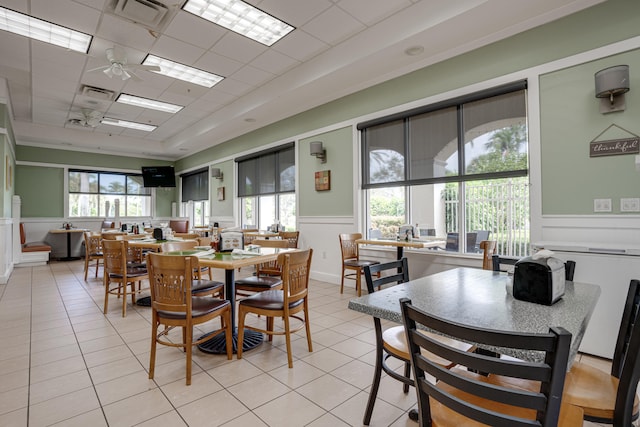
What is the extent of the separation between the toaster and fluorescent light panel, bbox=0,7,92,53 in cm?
551

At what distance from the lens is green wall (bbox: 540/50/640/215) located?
114 inches

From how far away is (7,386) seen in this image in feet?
7.71

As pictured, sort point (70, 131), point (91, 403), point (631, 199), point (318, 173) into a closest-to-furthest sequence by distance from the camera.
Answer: point (91, 403) < point (631, 199) < point (318, 173) < point (70, 131)

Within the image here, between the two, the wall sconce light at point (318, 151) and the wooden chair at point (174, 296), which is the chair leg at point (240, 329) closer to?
the wooden chair at point (174, 296)

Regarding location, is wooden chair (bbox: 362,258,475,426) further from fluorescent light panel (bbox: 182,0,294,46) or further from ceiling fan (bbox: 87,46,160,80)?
ceiling fan (bbox: 87,46,160,80)

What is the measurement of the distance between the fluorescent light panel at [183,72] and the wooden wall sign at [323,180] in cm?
243

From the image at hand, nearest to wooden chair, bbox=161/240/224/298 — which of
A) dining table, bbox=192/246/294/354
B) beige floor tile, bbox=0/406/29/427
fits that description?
dining table, bbox=192/246/294/354

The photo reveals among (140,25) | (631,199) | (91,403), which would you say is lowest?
(91,403)

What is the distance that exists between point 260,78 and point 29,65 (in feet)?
11.7

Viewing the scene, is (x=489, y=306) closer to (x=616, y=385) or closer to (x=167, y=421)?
(x=616, y=385)

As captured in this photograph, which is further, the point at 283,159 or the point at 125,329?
the point at 283,159

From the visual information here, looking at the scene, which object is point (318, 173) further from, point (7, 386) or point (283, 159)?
point (7, 386)

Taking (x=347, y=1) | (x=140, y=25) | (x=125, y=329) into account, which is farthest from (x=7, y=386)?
(x=347, y=1)

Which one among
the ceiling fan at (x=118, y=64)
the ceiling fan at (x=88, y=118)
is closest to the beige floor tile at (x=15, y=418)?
the ceiling fan at (x=118, y=64)
